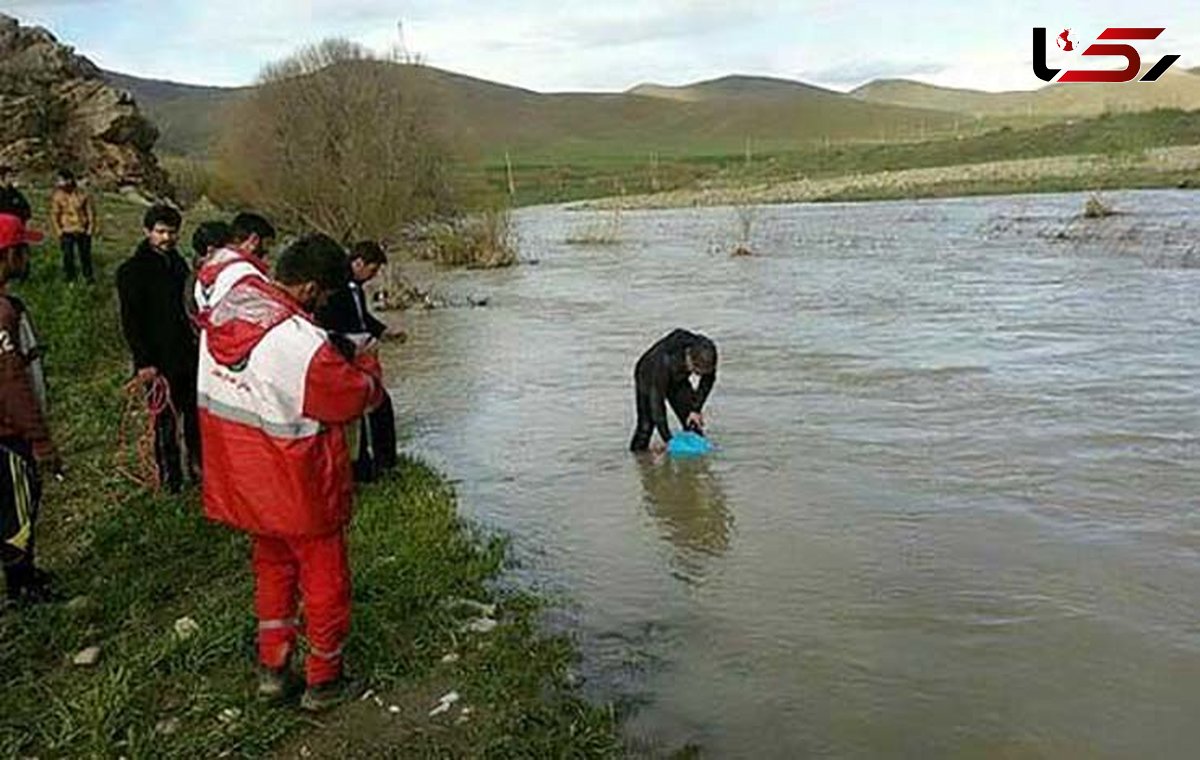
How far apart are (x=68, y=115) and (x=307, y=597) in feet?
111

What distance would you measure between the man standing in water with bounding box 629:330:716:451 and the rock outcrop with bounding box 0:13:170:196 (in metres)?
27.2

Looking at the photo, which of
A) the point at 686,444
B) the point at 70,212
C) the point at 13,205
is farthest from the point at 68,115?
the point at 686,444

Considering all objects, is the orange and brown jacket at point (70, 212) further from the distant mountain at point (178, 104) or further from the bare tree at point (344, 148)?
the distant mountain at point (178, 104)

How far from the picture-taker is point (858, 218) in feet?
134

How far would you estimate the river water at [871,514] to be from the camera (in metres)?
5.17

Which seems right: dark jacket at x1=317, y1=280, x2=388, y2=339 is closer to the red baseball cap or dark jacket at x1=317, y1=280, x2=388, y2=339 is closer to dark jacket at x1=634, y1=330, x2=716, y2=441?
the red baseball cap

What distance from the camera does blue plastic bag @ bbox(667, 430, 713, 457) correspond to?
29.8 feet

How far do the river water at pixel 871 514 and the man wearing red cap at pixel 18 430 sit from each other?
2555 mm

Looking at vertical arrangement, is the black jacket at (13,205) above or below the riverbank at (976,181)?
above

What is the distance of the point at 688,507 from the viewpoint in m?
8.20

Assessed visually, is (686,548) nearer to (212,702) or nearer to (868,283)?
(212,702)

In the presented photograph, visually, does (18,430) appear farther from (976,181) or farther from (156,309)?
(976,181)

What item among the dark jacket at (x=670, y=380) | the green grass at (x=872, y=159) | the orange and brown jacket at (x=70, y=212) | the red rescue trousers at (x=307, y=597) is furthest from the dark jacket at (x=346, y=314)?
the green grass at (x=872, y=159)

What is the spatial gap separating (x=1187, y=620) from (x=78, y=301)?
42.2 ft
